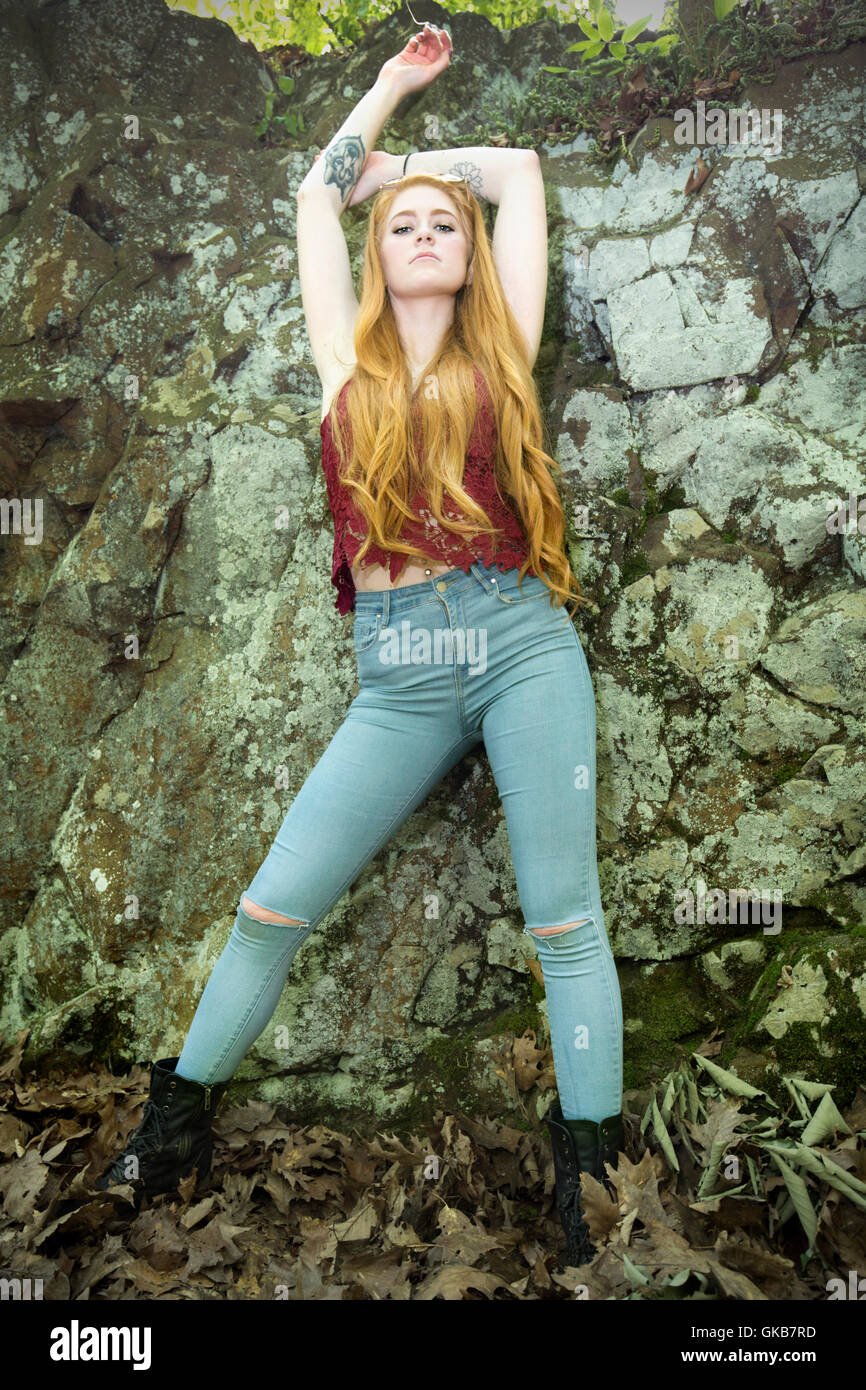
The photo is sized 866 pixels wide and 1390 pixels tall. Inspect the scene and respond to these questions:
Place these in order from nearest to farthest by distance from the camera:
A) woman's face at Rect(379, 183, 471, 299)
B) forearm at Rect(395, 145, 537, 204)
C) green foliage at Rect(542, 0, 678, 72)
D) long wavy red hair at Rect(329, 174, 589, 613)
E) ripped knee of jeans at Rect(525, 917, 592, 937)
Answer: ripped knee of jeans at Rect(525, 917, 592, 937) → long wavy red hair at Rect(329, 174, 589, 613) → woman's face at Rect(379, 183, 471, 299) → forearm at Rect(395, 145, 537, 204) → green foliage at Rect(542, 0, 678, 72)

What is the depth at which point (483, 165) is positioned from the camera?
9.39 feet

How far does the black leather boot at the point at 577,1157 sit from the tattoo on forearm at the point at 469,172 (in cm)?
292

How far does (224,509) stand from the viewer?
122 inches

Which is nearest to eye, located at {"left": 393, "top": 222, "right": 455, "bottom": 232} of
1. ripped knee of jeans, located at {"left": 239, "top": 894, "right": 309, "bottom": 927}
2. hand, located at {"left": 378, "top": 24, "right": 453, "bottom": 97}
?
hand, located at {"left": 378, "top": 24, "right": 453, "bottom": 97}

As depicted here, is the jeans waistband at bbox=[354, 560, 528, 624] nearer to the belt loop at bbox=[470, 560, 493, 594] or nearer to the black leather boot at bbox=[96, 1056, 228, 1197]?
the belt loop at bbox=[470, 560, 493, 594]

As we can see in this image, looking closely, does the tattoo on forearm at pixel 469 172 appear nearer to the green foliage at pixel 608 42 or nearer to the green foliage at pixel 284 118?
the green foliage at pixel 608 42

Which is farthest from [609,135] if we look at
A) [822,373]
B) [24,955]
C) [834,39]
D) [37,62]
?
[24,955]

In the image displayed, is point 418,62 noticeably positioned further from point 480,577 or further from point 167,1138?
point 167,1138

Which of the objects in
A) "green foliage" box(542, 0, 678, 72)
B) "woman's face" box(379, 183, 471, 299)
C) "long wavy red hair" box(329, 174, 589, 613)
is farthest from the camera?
"green foliage" box(542, 0, 678, 72)

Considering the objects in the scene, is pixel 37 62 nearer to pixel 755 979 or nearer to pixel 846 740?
pixel 846 740

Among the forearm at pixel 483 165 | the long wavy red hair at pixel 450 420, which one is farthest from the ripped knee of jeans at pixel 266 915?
the forearm at pixel 483 165

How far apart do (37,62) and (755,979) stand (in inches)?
177

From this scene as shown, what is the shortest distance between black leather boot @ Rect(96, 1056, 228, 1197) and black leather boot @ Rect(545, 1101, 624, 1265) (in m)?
1.00

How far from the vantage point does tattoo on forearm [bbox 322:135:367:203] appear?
288 centimetres
